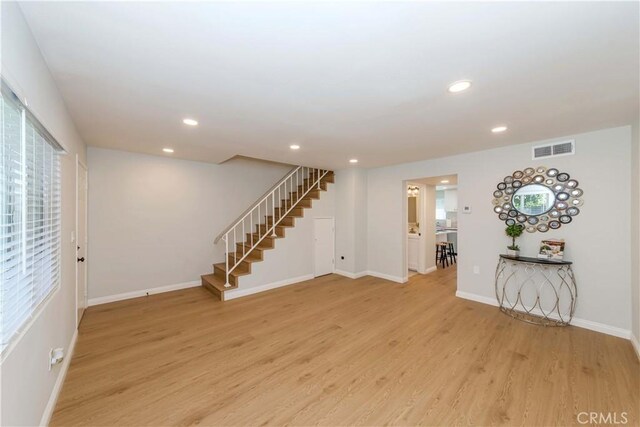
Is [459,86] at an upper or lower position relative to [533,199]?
upper

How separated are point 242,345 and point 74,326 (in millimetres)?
1936

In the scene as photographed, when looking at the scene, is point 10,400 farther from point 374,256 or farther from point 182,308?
point 374,256

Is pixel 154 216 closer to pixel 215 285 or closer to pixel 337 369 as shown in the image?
pixel 215 285

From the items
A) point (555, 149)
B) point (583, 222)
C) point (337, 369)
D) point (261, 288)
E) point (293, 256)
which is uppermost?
point (555, 149)

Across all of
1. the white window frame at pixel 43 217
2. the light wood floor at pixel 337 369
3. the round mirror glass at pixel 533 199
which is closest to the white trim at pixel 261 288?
the light wood floor at pixel 337 369

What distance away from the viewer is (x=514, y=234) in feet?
11.9

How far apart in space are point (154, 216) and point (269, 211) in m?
2.40

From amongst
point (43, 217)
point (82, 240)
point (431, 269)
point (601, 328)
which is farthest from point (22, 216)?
point (431, 269)

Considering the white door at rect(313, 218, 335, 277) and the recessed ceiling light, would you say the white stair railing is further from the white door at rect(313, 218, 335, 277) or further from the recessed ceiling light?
the recessed ceiling light

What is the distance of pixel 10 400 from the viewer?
127 centimetres

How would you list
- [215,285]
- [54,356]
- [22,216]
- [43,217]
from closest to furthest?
[22,216]
[43,217]
[54,356]
[215,285]

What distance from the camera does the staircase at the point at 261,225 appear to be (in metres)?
4.64

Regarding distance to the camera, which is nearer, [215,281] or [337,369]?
[337,369]

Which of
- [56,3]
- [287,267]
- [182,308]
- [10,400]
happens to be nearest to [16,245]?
[10,400]
